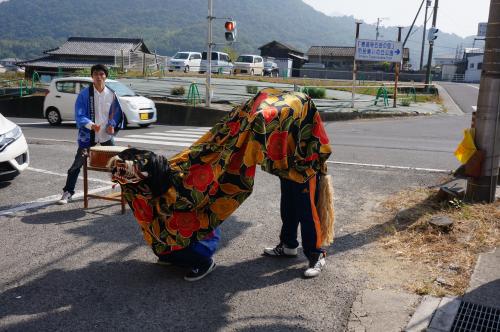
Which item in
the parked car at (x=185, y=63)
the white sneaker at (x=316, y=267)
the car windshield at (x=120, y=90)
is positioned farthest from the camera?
the parked car at (x=185, y=63)

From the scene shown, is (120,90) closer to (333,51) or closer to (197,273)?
(197,273)

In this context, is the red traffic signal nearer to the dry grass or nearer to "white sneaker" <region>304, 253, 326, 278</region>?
the dry grass

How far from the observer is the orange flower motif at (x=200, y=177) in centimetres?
367

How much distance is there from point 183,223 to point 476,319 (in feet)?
7.23

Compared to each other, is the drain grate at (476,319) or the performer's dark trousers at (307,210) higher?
the performer's dark trousers at (307,210)

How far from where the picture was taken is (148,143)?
1185cm

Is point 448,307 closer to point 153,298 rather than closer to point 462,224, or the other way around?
point 462,224

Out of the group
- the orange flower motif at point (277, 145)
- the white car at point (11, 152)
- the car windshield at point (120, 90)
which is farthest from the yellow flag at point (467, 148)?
the car windshield at point (120, 90)

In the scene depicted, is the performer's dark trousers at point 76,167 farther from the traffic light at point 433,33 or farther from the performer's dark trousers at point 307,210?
the traffic light at point 433,33

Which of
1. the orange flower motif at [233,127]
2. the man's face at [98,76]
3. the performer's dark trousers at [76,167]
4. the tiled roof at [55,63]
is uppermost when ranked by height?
the tiled roof at [55,63]

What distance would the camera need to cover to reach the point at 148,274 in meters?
4.04

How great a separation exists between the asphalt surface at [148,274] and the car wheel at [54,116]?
9618 mm

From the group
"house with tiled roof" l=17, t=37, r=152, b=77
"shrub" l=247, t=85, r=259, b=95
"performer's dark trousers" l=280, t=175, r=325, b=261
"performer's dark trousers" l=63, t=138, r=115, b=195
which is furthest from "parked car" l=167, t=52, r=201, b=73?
"performer's dark trousers" l=280, t=175, r=325, b=261

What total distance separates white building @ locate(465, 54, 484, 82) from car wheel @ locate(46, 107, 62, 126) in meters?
57.5
